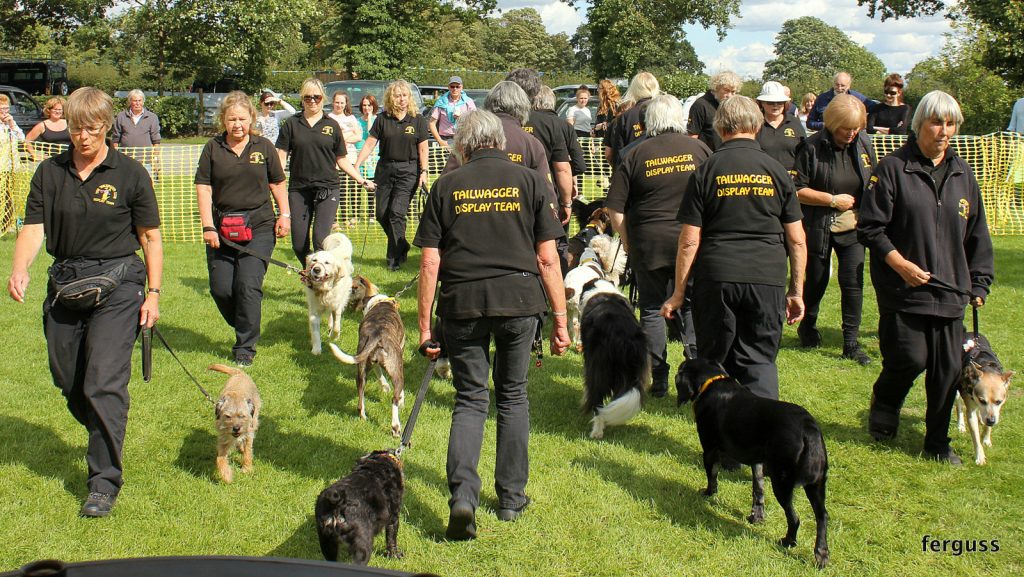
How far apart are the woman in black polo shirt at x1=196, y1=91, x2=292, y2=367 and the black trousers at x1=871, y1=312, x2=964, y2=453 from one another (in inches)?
173

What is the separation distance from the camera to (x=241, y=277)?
6.09 metres

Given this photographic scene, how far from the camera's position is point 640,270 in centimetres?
538

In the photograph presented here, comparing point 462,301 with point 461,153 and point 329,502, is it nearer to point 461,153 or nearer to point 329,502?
point 461,153

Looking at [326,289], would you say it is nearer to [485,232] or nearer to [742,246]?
[485,232]

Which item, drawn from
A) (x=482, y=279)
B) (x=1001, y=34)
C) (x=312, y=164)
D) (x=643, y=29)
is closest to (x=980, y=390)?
(x=482, y=279)

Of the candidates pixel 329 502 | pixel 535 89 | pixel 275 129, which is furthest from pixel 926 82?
pixel 329 502

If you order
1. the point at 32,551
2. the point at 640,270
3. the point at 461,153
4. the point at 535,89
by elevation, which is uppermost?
the point at 535,89

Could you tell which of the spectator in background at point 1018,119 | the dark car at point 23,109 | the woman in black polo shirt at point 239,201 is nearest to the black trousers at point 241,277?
the woman in black polo shirt at point 239,201

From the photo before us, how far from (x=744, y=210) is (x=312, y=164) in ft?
14.9

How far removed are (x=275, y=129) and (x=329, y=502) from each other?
972cm

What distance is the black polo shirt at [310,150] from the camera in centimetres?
739

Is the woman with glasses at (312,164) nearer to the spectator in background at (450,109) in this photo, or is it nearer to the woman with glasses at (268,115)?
the spectator in background at (450,109)

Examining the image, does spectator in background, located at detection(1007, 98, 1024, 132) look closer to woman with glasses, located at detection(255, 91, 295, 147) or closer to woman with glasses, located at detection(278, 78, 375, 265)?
woman with glasses, located at detection(278, 78, 375, 265)

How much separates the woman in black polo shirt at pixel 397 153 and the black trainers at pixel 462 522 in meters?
5.83
